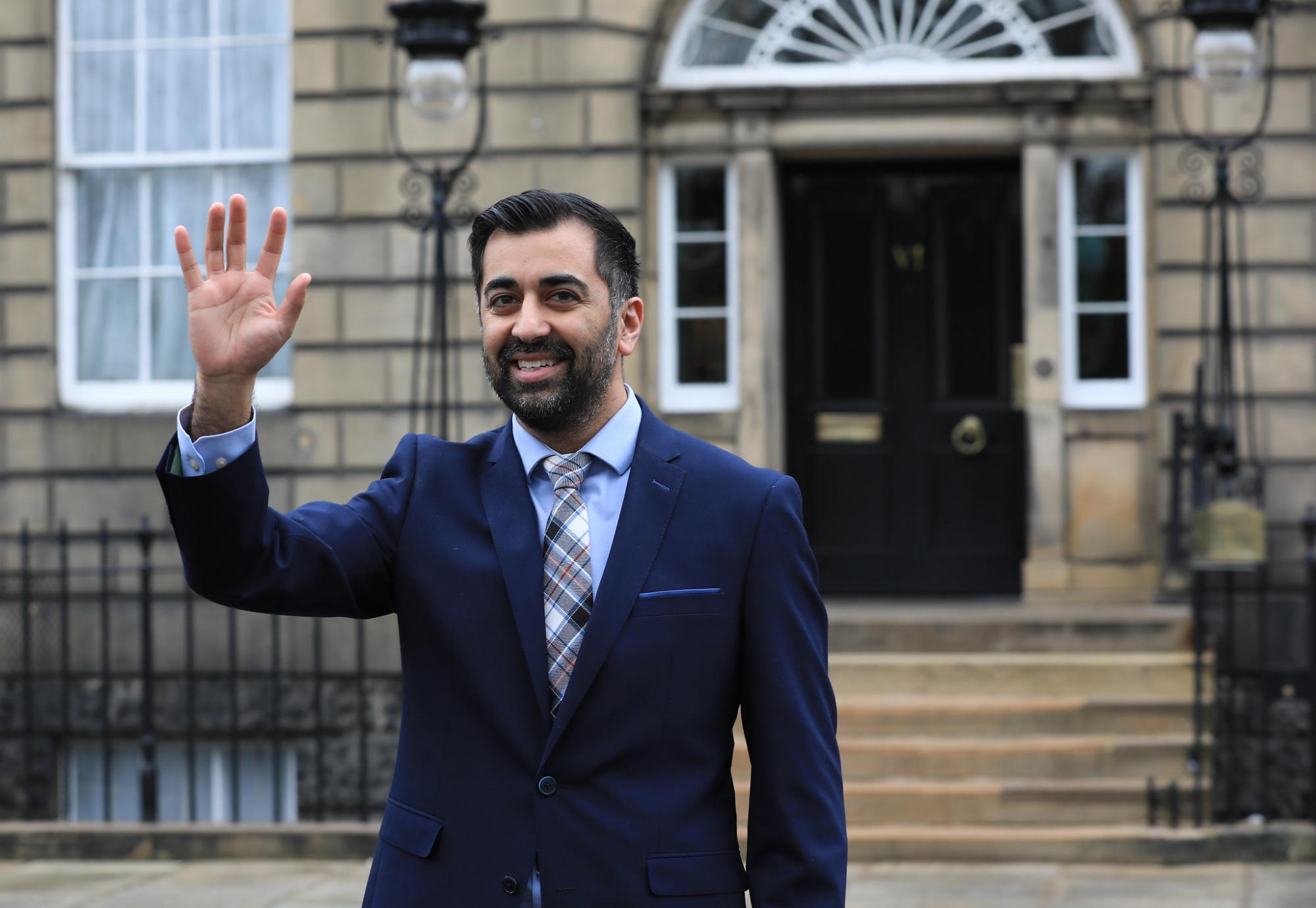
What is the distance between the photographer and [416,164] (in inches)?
410

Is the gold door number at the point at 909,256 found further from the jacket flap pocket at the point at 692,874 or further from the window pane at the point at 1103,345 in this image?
the jacket flap pocket at the point at 692,874

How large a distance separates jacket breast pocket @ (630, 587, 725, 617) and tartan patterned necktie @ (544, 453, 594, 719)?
82 mm

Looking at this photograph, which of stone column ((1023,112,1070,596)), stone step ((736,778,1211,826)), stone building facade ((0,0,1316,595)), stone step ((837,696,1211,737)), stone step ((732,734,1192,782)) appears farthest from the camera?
stone column ((1023,112,1070,596))

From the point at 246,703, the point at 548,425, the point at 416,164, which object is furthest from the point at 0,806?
the point at 548,425

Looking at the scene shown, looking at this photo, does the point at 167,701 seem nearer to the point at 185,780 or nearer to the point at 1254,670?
the point at 185,780

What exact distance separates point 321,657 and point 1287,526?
17.6ft

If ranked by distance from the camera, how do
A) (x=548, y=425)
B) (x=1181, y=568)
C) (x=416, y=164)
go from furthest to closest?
(x=416, y=164) < (x=1181, y=568) < (x=548, y=425)

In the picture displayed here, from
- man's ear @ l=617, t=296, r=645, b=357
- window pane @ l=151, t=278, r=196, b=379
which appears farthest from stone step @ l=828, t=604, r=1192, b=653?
man's ear @ l=617, t=296, r=645, b=357

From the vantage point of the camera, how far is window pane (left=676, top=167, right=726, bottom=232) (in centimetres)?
1062

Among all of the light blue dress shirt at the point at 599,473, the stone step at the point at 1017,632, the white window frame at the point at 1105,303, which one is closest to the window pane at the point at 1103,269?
the white window frame at the point at 1105,303

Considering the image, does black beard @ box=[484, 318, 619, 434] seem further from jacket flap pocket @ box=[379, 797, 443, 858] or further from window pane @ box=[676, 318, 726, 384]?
window pane @ box=[676, 318, 726, 384]

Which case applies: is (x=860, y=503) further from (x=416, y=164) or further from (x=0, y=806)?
(x=0, y=806)

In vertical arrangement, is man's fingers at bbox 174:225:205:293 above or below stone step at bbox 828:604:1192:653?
above

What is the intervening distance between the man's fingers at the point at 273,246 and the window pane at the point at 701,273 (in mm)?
7955
